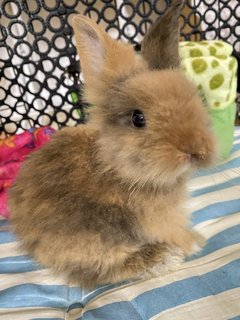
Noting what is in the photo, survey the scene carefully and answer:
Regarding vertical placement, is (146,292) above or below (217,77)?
below

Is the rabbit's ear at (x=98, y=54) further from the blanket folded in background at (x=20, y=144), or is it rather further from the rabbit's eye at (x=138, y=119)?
the blanket folded in background at (x=20, y=144)

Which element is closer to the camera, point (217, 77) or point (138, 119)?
point (138, 119)

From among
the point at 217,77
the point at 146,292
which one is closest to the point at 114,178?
the point at 146,292

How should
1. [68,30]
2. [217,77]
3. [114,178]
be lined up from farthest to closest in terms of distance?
[68,30], [217,77], [114,178]

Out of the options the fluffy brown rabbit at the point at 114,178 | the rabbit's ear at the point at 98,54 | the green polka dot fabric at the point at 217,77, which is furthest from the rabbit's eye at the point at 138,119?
the green polka dot fabric at the point at 217,77

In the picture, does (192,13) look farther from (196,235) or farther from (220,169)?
(196,235)

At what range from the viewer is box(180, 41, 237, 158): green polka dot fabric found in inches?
45.6

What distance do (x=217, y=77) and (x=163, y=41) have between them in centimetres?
45

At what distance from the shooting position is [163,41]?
2.57 ft

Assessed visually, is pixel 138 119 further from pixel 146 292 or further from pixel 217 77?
pixel 217 77

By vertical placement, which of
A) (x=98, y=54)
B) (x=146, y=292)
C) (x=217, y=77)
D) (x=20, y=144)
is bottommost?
(x=146, y=292)

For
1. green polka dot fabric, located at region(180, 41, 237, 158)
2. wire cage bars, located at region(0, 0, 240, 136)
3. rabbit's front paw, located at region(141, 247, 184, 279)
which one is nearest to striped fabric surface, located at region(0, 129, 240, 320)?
rabbit's front paw, located at region(141, 247, 184, 279)

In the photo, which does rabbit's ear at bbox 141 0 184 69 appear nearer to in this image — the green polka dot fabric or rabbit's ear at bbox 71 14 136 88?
rabbit's ear at bbox 71 14 136 88

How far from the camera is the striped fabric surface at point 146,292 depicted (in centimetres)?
75
